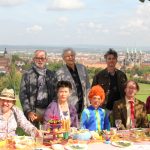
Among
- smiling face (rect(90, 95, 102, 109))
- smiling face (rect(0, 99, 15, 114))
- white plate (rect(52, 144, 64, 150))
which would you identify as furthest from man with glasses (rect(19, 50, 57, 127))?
white plate (rect(52, 144, 64, 150))

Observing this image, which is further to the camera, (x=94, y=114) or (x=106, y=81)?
(x=106, y=81)

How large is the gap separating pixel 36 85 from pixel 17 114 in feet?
2.73

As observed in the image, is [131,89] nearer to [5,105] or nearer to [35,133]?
[35,133]

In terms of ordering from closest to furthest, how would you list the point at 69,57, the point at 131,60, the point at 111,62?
the point at 69,57 → the point at 111,62 → the point at 131,60

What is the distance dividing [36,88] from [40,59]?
452 mm

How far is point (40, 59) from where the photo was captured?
517cm

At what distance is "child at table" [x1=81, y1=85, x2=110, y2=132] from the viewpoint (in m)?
4.70

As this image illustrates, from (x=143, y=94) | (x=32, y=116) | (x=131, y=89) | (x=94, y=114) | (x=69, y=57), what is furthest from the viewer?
(x=143, y=94)

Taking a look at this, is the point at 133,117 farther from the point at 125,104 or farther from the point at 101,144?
the point at 101,144

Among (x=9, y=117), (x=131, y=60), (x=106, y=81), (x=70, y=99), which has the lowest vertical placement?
(x=9, y=117)

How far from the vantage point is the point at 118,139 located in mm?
4094

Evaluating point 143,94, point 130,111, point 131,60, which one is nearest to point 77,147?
point 130,111

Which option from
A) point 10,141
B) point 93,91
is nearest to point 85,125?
point 93,91

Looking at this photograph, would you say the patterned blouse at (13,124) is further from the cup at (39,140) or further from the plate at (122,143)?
the plate at (122,143)
